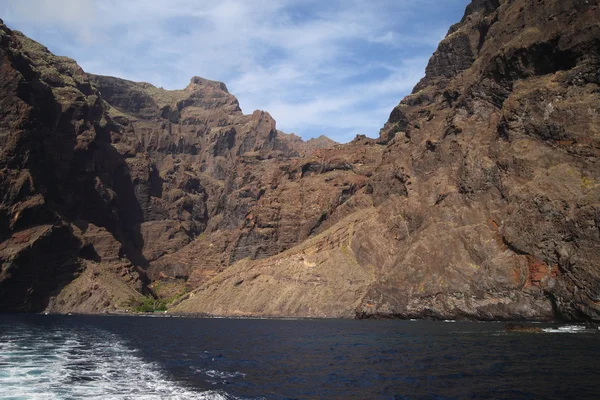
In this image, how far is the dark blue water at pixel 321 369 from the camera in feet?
121

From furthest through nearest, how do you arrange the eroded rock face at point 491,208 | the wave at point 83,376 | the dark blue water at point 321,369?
the eroded rock face at point 491,208 → the dark blue water at point 321,369 → the wave at point 83,376

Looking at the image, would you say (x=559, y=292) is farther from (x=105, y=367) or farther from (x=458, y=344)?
(x=105, y=367)

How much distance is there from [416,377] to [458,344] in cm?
2409

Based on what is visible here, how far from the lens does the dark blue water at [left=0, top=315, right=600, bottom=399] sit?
3694 cm

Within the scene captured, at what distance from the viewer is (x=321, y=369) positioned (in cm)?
4931

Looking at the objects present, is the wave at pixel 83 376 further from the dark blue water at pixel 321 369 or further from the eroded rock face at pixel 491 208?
the eroded rock face at pixel 491 208

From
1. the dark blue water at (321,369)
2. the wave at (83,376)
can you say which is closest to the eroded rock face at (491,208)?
→ the dark blue water at (321,369)

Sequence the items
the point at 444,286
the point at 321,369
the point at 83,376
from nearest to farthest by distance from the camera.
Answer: the point at 83,376 → the point at 321,369 → the point at 444,286

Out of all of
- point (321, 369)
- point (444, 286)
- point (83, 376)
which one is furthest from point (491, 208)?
point (83, 376)

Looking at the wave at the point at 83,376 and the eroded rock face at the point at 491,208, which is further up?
the eroded rock face at the point at 491,208

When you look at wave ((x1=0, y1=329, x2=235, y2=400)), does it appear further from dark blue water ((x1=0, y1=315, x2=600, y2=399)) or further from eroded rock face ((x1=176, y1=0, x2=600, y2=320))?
eroded rock face ((x1=176, y1=0, x2=600, y2=320))

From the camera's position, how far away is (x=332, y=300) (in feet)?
540

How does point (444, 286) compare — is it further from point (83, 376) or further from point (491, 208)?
point (83, 376)

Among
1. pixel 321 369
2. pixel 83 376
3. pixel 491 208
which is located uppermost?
pixel 491 208
